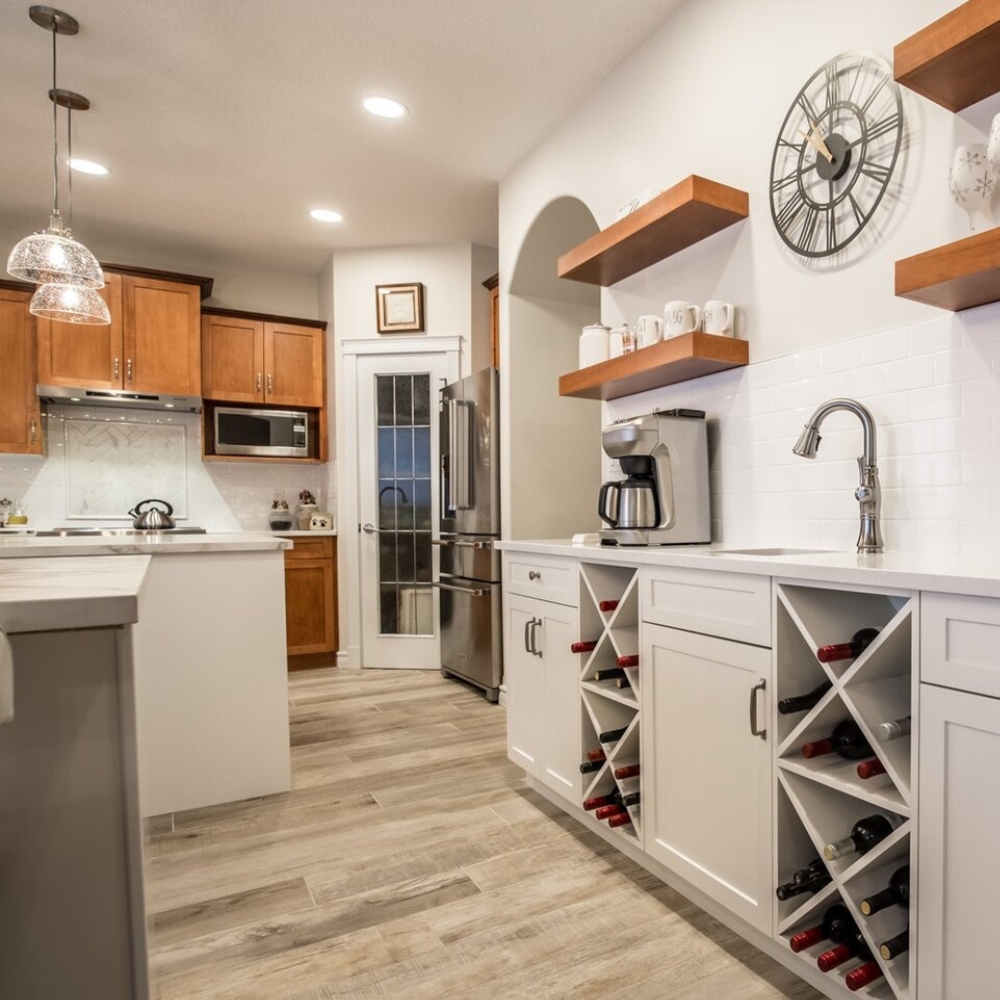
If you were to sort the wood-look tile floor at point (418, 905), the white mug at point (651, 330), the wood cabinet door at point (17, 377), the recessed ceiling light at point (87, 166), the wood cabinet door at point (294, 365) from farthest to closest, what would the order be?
the wood cabinet door at point (294, 365)
the wood cabinet door at point (17, 377)
the recessed ceiling light at point (87, 166)
the white mug at point (651, 330)
the wood-look tile floor at point (418, 905)

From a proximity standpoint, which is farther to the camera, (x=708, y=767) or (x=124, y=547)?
(x=124, y=547)

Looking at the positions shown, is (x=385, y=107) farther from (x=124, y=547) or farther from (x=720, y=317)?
(x=124, y=547)

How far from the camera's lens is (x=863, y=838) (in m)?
1.30

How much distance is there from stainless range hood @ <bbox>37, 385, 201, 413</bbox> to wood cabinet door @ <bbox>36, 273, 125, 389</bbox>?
4 cm

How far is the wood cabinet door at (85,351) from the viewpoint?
4.11 m

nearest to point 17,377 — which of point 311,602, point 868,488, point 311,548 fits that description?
point 311,548

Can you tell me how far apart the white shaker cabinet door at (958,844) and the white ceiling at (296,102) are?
246 centimetres

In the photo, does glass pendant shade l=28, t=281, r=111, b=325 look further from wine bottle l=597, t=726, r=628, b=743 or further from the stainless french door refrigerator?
wine bottle l=597, t=726, r=628, b=743

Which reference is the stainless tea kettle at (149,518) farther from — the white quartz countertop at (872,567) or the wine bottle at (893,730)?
the wine bottle at (893,730)

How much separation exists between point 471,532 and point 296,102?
226 centimetres

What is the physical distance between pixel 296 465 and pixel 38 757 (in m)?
4.47

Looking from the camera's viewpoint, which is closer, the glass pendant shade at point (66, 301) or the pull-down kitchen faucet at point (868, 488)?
the pull-down kitchen faucet at point (868, 488)

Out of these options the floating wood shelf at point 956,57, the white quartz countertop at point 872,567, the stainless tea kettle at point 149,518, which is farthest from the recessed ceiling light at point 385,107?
the stainless tea kettle at point 149,518

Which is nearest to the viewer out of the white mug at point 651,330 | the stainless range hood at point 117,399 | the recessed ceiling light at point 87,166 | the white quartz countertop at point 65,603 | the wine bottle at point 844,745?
the white quartz countertop at point 65,603
